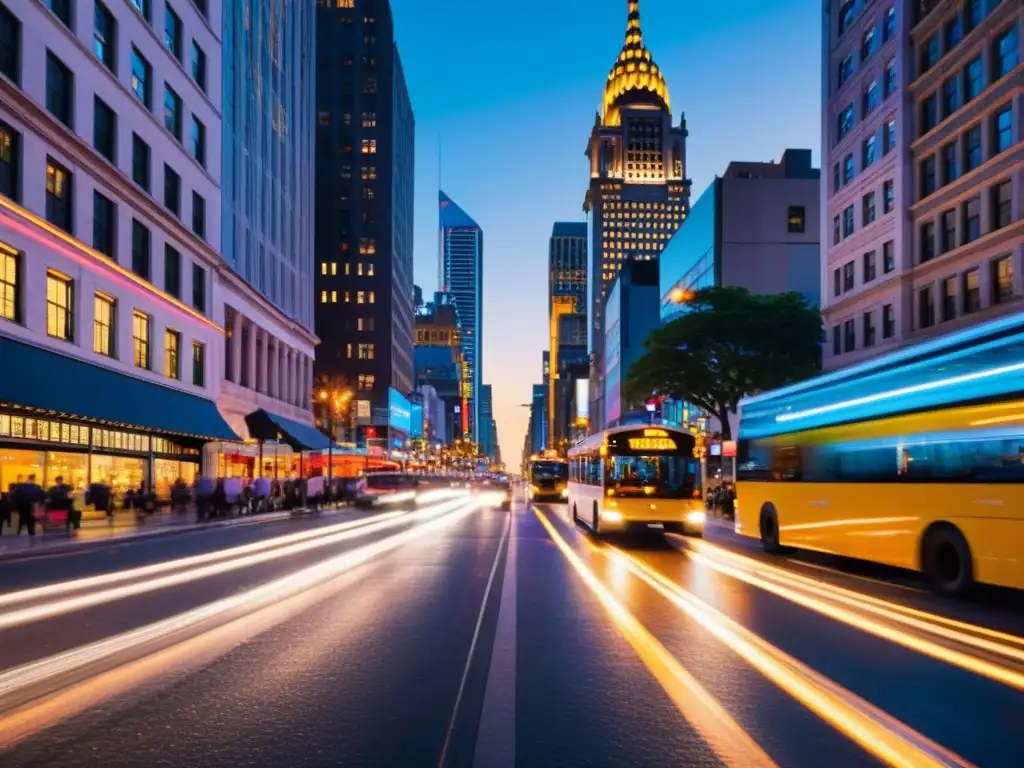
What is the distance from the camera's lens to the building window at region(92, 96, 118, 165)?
3603 cm

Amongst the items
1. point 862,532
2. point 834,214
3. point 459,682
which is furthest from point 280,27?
point 459,682

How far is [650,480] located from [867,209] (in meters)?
28.8

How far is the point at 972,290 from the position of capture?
37.5 m

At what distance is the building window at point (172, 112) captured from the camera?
43.6 meters

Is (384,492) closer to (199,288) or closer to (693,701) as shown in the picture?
(199,288)

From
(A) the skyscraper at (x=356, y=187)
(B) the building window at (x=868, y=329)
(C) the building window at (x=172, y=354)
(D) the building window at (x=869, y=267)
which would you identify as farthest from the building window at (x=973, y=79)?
(A) the skyscraper at (x=356, y=187)

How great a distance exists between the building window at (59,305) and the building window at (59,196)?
1841 mm

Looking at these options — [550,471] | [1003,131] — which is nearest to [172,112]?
[550,471]

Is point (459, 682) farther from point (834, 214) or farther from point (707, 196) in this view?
point (707, 196)

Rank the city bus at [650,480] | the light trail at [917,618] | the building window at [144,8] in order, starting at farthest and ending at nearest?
the building window at [144,8] < the city bus at [650,480] < the light trail at [917,618]

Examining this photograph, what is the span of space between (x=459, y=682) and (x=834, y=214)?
1923 inches

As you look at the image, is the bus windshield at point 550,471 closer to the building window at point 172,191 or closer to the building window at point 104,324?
the building window at point 172,191

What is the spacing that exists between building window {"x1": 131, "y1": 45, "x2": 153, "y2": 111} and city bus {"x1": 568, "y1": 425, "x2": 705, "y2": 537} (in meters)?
27.5

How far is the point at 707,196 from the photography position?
274 feet
